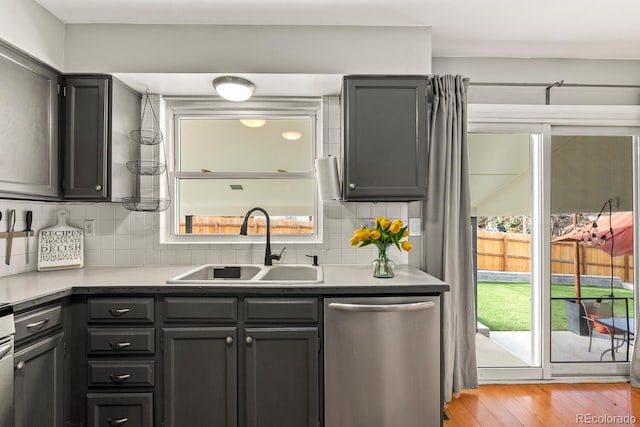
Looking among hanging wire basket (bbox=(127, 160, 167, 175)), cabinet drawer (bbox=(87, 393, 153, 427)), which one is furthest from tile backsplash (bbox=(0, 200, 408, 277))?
cabinet drawer (bbox=(87, 393, 153, 427))

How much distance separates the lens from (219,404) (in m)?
2.00

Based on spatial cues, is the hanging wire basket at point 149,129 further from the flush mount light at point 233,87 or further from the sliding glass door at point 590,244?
the sliding glass door at point 590,244

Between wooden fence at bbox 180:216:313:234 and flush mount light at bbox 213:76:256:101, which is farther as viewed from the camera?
wooden fence at bbox 180:216:313:234

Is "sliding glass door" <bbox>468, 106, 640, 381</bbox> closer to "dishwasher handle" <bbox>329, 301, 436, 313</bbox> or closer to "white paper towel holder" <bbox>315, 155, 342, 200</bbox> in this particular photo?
"white paper towel holder" <bbox>315, 155, 342, 200</bbox>

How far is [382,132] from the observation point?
238cm

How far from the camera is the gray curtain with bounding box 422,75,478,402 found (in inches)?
103

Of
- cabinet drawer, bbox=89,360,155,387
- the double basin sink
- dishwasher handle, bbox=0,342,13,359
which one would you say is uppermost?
the double basin sink

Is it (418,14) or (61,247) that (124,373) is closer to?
(61,247)

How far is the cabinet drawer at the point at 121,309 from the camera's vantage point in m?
2.02

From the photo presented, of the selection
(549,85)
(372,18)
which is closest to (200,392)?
(372,18)

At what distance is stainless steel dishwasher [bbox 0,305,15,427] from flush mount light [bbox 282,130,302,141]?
191 cm

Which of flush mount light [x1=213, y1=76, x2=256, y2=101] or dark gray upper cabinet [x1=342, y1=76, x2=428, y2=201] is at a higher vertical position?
A: flush mount light [x1=213, y1=76, x2=256, y2=101]

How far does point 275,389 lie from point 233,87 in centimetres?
176

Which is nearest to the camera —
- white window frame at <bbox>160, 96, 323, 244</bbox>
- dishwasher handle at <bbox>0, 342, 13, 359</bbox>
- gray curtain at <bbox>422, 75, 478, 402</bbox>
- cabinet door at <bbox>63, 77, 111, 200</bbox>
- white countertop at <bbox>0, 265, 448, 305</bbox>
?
dishwasher handle at <bbox>0, 342, 13, 359</bbox>
